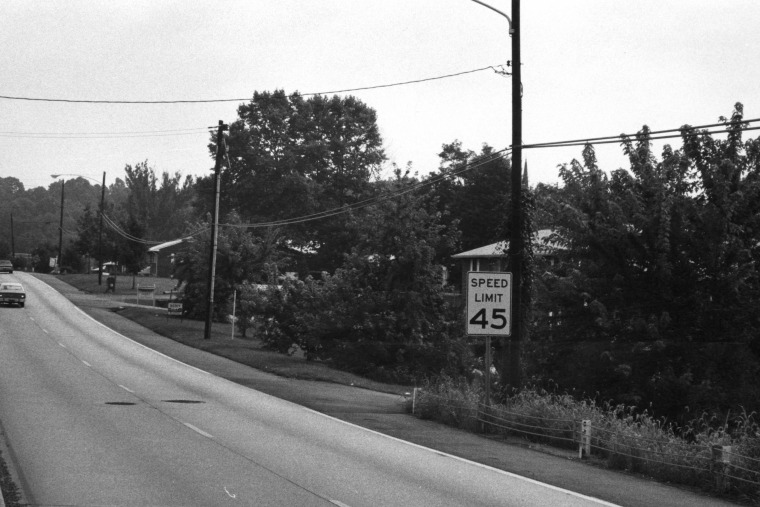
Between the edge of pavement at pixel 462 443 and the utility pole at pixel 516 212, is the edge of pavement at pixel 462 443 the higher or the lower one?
the lower one

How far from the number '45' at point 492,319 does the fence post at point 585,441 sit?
3.43m

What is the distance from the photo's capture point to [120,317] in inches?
2196

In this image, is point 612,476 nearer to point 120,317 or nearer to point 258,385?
point 258,385

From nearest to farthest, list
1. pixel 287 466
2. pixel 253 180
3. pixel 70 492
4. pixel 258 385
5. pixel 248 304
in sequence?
pixel 70 492
pixel 287 466
pixel 258 385
pixel 248 304
pixel 253 180

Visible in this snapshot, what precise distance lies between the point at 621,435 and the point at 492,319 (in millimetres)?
4482

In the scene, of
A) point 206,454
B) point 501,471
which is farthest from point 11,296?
point 501,471

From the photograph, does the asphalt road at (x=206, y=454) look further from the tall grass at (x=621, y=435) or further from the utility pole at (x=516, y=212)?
the utility pole at (x=516, y=212)

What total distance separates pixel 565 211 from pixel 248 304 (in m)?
21.4

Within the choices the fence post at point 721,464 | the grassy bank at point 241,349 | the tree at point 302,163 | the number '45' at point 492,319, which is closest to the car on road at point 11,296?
the grassy bank at point 241,349

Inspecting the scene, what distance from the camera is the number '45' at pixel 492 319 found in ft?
63.4

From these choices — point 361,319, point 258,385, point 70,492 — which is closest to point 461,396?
point 258,385

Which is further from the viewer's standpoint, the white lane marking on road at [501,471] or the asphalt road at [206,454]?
the white lane marking on road at [501,471]

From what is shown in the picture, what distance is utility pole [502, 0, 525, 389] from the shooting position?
71.3 feet

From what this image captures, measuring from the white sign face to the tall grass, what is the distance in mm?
1638
